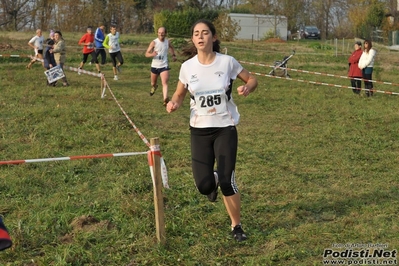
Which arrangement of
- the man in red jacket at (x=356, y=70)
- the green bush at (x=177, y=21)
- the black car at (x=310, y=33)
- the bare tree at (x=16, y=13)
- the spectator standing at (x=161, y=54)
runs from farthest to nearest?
the black car at (x=310, y=33), the bare tree at (x=16, y=13), the green bush at (x=177, y=21), the man in red jacket at (x=356, y=70), the spectator standing at (x=161, y=54)

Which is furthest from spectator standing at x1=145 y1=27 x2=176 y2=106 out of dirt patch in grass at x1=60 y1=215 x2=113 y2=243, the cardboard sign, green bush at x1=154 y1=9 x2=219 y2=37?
green bush at x1=154 y1=9 x2=219 y2=37

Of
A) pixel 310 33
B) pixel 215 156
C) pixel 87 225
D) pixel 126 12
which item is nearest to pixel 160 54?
pixel 87 225

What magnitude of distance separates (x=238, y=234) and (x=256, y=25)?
48.4m

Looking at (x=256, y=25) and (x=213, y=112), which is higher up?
(x=256, y=25)

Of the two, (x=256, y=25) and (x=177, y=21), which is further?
(x=256, y=25)

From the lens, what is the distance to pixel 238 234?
490 cm

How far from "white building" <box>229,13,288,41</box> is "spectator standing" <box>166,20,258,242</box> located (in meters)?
47.0

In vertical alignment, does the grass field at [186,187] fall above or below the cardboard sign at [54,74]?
below

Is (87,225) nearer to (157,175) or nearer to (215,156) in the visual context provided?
(157,175)

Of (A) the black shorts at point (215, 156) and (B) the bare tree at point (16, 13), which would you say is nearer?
(A) the black shorts at point (215, 156)

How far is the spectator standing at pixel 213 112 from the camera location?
4.75 m

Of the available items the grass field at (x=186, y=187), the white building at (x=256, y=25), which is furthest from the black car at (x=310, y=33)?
the grass field at (x=186, y=187)

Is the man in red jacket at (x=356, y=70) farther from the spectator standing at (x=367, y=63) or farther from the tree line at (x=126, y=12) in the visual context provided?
the tree line at (x=126, y=12)

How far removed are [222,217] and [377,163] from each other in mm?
3349
